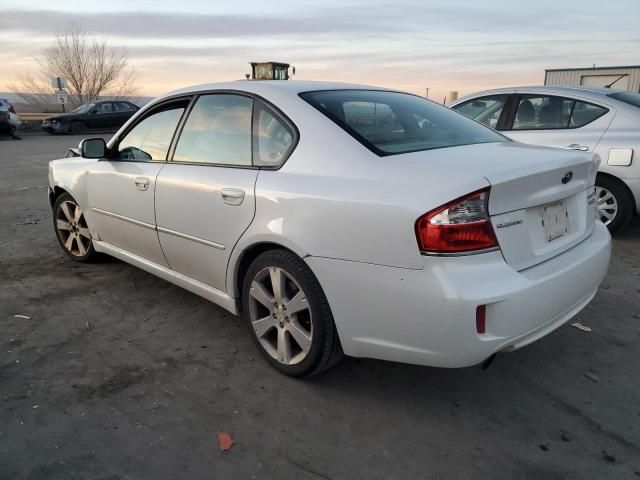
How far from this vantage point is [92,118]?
21.9m

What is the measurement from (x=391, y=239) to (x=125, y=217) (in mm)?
2379

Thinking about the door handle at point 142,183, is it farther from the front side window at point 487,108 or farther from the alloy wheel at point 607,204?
the alloy wheel at point 607,204

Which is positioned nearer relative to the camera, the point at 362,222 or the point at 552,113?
the point at 362,222

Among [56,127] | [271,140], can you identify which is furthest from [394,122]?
[56,127]

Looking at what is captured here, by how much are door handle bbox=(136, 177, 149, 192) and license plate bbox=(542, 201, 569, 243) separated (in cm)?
250

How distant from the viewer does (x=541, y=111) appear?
5797mm

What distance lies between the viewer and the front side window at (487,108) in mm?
6051

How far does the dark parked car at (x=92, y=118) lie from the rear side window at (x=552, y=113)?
19.2 m

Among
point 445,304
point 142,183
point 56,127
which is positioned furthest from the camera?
point 56,127

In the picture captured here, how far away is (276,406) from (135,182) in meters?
1.94

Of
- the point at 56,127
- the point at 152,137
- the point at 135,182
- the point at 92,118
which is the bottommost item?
the point at 56,127

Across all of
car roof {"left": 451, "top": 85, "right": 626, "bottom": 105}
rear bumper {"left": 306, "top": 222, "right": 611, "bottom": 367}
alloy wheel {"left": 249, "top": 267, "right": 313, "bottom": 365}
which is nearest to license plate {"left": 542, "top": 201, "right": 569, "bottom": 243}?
rear bumper {"left": 306, "top": 222, "right": 611, "bottom": 367}

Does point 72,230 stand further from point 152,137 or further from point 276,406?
point 276,406

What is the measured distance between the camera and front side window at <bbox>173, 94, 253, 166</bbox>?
3051 mm
